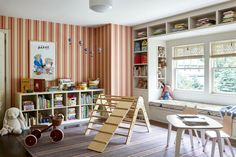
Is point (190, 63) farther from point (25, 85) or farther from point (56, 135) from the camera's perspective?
point (25, 85)

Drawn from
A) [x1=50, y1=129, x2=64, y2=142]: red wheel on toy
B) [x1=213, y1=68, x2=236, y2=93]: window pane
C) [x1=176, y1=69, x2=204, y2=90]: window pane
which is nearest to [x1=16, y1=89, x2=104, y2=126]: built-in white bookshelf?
[x1=50, y1=129, x2=64, y2=142]: red wheel on toy

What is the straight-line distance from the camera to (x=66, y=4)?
170 inches

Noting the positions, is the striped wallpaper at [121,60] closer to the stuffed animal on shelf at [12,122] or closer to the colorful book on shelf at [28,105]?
the colorful book on shelf at [28,105]

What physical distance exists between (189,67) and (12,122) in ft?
14.3

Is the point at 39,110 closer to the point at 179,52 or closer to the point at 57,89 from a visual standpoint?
the point at 57,89

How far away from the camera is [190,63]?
606cm

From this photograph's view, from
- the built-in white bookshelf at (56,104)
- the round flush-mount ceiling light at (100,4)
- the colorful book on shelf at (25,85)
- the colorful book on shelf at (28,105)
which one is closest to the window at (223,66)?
the built-in white bookshelf at (56,104)

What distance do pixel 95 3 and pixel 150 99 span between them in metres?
3.36

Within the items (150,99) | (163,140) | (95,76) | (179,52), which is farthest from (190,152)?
(95,76)

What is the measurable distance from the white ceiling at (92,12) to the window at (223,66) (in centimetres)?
123

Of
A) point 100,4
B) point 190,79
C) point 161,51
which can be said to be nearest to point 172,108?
point 190,79

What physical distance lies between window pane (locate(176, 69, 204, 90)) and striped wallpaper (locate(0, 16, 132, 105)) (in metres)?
1.32

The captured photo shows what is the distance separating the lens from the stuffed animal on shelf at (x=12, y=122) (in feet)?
15.7

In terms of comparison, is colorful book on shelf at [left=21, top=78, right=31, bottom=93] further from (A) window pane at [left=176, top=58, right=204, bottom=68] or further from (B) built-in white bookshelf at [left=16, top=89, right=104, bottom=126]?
(A) window pane at [left=176, top=58, right=204, bottom=68]
